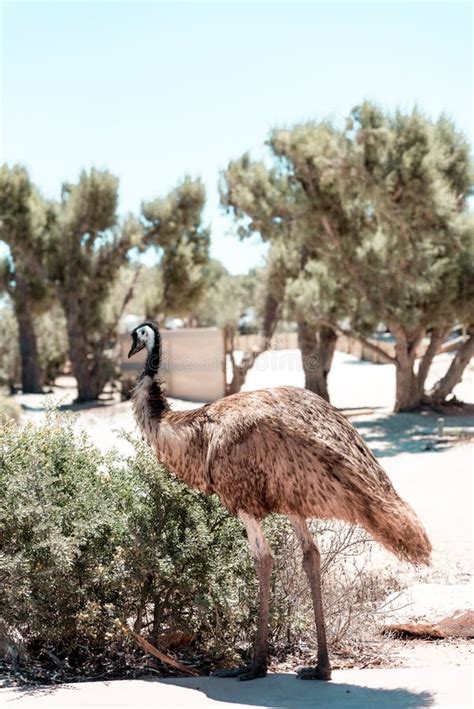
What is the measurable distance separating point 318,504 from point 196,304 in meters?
27.8

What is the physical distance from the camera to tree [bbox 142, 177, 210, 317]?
3038cm

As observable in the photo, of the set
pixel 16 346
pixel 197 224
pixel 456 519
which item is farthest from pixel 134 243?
pixel 456 519

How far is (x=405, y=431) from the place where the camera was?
773 inches

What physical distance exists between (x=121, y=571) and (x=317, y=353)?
65.4ft

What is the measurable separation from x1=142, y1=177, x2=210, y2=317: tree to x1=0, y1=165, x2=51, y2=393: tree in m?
3.36

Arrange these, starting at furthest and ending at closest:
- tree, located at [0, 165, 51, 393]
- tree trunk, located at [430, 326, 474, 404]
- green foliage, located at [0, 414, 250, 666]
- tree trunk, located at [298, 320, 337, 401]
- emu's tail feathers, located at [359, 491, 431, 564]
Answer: tree, located at [0, 165, 51, 393], tree trunk, located at [298, 320, 337, 401], tree trunk, located at [430, 326, 474, 404], green foliage, located at [0, 414, 250, 666], emu's tail feathers, located at [359, 491, 431, 564]

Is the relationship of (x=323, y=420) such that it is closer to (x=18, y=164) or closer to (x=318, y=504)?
(x=318, y=504)

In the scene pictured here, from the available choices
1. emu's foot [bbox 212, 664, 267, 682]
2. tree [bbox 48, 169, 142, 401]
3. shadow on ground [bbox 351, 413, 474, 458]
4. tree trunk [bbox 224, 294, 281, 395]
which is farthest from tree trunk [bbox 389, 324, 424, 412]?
emu's foot [bbox 212, 664, 267, 682]

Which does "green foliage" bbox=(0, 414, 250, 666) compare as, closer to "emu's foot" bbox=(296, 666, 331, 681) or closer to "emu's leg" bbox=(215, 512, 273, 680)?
"emu's leg" bbox=(215, 512, 273, 680)

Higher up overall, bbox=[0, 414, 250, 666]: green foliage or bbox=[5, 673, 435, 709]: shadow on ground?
bbox=[0, 414, 250, 666]: green foliage

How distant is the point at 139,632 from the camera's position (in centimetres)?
564

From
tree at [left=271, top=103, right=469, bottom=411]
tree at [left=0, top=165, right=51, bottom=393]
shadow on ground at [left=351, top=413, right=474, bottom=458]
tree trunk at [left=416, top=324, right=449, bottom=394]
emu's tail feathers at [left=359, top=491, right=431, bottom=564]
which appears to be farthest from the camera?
tree at [left=0, top=165, right=51, bottom=393]

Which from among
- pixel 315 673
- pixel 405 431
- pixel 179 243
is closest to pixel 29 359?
pixel 179 243

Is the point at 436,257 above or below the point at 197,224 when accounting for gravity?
below
